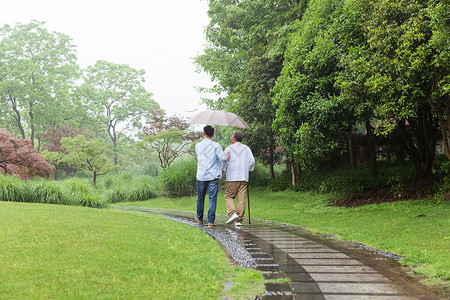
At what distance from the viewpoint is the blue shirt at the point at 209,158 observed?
718 cm

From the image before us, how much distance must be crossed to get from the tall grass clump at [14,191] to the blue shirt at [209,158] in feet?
21.1

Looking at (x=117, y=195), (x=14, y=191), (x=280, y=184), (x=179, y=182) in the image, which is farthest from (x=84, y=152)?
(x=280, y=184)

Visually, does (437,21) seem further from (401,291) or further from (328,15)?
(401,291)

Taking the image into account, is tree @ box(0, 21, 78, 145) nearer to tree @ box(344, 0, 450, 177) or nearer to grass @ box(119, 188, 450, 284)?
grass @ box(119, 188, 450, 284)

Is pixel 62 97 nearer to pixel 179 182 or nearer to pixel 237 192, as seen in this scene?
pixel 179 182

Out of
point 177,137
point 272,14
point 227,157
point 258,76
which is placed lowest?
point 227,157

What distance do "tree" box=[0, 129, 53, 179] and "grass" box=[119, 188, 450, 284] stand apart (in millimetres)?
8787

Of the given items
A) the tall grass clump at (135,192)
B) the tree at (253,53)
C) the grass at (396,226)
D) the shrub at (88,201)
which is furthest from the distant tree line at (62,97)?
the grass at (396,226)

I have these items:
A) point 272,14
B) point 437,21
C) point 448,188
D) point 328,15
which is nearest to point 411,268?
point 437,21

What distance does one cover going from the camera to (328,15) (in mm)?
10172

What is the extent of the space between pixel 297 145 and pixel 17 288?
8587 mm

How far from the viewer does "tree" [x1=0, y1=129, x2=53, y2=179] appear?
1339cm

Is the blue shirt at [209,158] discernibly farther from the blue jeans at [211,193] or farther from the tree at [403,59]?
the tree at [403,59]

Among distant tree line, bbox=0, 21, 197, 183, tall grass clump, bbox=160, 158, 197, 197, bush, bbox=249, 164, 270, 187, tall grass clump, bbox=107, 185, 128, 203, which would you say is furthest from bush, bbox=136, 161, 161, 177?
bush, bbox=249, 164, 270, 187
